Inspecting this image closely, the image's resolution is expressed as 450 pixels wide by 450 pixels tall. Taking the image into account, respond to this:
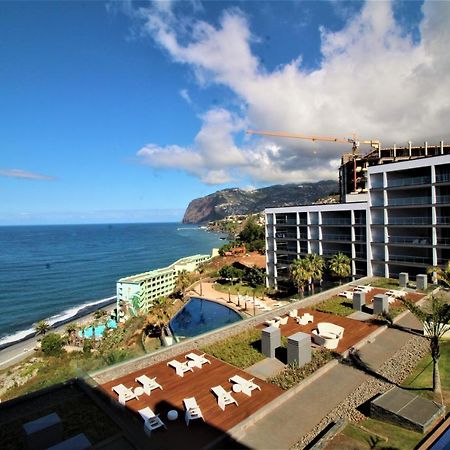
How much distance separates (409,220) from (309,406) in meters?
33.3

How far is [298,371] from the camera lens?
1622 centimetres

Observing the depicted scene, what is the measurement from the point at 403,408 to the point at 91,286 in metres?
92.4

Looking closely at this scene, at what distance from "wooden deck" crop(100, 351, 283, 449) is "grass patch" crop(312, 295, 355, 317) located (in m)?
11.7

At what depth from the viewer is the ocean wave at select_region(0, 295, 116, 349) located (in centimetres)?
5562

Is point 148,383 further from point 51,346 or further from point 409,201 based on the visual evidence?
point 51,346

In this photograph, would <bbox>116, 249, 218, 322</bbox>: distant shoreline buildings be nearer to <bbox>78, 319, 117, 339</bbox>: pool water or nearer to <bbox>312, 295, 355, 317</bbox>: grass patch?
<bbox>78, 319, 117, 339</bbox>: pool water

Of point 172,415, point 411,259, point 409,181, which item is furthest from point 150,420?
point 409,181

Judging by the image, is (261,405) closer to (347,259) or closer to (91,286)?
(347,259)

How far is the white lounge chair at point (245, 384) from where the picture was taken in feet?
47.4

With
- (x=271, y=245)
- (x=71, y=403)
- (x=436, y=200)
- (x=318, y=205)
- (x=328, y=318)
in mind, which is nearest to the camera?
(x=71, y=403)

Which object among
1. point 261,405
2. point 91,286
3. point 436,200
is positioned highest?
point 436,200

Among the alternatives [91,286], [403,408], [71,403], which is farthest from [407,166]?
[91,286]

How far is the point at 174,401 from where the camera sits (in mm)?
13938

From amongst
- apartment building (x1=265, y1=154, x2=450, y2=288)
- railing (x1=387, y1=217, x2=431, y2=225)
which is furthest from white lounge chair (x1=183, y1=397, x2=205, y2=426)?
railing (x1=387, y1=217, x2=431, y2=225)
